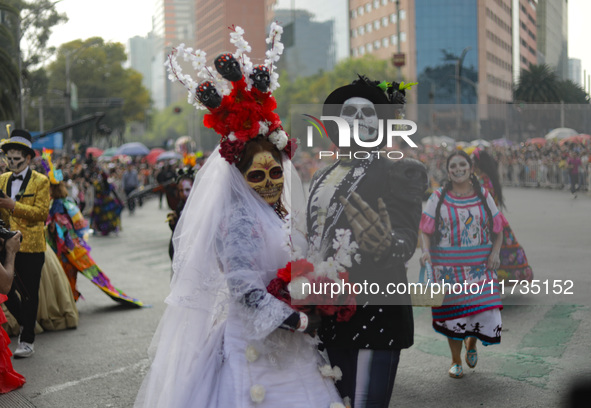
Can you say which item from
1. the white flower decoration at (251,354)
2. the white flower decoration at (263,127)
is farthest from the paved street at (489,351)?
the white flower decoration at (263,127)

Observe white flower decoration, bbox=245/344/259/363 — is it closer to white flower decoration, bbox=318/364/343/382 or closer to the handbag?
white flower decoration, bbox=318/364/343/382

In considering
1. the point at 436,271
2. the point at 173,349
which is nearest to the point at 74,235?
the point at 436,271

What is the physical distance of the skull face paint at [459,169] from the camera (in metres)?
5.41

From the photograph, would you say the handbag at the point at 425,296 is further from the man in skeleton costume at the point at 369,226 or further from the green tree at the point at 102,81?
the green tree at the point at 102,81

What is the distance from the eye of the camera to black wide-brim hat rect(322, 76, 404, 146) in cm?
320

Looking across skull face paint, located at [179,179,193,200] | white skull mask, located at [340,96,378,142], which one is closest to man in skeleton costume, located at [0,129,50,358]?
skull face paint, located at [179,179,193,200]

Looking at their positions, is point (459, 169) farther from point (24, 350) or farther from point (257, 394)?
point (24, 350)

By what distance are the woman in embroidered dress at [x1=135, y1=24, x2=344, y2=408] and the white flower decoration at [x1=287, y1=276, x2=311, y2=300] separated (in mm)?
79

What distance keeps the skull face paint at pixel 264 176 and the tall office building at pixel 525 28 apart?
3958 mm

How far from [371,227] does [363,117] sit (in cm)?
57

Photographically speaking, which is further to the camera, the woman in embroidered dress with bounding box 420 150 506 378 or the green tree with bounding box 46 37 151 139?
the green tree with bounding box 46 37 151 139

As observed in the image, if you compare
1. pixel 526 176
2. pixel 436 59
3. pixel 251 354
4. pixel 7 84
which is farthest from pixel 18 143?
pixel 436 59

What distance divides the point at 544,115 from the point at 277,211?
2.93m

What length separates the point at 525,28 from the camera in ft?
21.2
